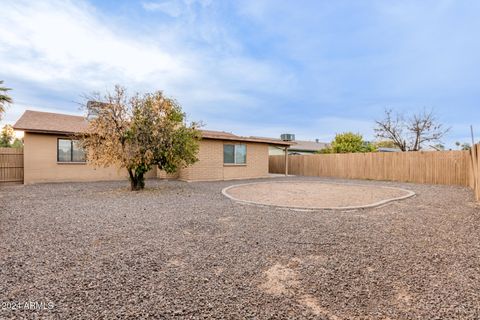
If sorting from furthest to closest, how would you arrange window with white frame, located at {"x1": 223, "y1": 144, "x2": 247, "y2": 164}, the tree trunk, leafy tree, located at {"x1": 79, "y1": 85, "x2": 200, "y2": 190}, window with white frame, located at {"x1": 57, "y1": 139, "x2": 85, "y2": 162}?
window with white frame, located at {"x1": 223, "y1": 144, "x2": 247, "y2": 164}, window with white frame, located at {"x1": 57, "y1": 139, "x2": 85, "y2": 162}, the tree trunk, leafy tree, located at {"x1": 79, "y1": 85, "x2": 200, "y2": 190}

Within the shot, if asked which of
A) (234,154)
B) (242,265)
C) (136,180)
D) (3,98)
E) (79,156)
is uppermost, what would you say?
(3,98)

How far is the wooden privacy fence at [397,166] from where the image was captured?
508 inches

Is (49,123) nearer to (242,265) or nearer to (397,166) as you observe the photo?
(242,265)

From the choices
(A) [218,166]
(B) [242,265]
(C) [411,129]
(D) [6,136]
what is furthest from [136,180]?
(D) [6,136]

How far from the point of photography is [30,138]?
500 inches

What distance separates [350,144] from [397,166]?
8.35 metres

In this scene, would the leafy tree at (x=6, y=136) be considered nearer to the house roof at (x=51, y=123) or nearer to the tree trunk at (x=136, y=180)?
the house roof at (x=51, y=123)

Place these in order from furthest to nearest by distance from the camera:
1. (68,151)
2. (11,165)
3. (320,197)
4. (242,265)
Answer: (68,151) < (11,165) < (320,197) < (242,265)

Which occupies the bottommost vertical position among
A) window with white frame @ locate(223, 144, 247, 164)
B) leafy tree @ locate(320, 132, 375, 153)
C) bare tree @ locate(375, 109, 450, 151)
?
window with white frame @ locate(223, 144, 247, 164)

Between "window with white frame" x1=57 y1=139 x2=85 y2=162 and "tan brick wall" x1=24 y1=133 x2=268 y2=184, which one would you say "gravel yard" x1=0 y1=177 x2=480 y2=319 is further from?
"window with white frame" x1=57 y1=139 x2=85 y2=162

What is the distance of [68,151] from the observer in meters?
13.6

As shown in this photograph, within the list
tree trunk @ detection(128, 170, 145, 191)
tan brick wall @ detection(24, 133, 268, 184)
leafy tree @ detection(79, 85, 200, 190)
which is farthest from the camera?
tan brick wall @ detection(24, 133, 268, 184)

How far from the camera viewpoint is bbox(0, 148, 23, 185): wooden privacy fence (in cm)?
1287

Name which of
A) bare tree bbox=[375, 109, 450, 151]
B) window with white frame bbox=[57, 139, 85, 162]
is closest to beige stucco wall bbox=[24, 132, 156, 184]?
window with white frame bbox=[57, 139, 85, 162]
